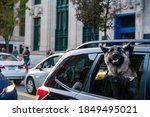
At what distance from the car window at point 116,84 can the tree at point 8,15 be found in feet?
87.8

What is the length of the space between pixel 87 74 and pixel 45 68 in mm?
7968

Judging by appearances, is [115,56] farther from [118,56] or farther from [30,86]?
[30,86]

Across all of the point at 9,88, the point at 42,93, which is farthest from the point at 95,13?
the point at 42,93

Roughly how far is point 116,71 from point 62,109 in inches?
26.8

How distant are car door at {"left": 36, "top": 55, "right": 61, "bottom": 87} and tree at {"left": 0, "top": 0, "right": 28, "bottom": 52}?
18.6 metres

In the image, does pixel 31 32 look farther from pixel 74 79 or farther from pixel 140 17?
pixel 74 79

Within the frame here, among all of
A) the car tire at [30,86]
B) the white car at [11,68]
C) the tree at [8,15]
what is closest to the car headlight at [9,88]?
the car tire at [30,86]

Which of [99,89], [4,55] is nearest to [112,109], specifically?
[99,89]

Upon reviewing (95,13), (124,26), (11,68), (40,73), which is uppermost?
(95,13)

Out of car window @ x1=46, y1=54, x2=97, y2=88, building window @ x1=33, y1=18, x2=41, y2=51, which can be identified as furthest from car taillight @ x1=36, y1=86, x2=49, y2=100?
building window @ x1=33, y1=18, x2=41, y2=51

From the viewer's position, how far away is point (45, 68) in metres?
12.0

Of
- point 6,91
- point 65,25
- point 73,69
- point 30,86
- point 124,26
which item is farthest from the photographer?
point 65,25

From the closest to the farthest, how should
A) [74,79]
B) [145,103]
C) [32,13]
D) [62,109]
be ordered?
[145,103] < [62,109] < [74,79] < [32,13]

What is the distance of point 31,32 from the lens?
3416 centimetres
